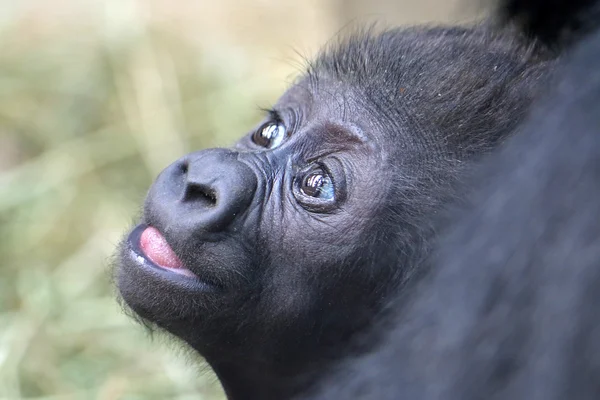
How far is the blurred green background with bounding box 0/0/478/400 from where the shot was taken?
2240 mm

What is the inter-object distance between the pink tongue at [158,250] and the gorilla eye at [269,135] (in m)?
0.30

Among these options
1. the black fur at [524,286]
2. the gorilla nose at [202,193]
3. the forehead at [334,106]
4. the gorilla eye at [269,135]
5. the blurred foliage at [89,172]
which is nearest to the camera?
the black fur at [524,286]

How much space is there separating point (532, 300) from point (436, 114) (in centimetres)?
74

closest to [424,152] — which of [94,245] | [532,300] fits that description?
[532,300]

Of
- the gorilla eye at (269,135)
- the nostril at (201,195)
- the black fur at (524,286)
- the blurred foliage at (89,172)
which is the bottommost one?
the black fur at (524,286)

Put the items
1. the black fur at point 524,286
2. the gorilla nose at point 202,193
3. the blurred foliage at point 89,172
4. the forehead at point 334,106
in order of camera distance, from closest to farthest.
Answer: the black fur at point 524,286 → the gorilla nose at point 202,193 → the forehead at point 334,106 → the blurred foliage at point 89,172

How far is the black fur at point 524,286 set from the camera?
69cm

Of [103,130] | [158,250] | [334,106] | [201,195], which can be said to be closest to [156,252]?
[158,250]

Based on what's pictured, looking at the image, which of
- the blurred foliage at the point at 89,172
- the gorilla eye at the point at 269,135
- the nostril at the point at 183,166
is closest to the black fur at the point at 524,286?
the nostril at the point at 183,166

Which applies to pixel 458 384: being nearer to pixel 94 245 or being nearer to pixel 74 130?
pixel 94 245

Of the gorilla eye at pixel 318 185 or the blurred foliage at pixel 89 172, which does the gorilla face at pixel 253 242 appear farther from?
the blurred foliage at pixel 89 172

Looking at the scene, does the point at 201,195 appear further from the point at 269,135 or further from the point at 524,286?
the point at 524,286

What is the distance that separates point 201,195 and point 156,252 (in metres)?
0.12

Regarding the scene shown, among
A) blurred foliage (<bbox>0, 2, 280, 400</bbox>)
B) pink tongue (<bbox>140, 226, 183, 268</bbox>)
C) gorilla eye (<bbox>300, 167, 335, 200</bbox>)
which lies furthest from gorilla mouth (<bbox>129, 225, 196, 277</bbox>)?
blurred foliage (<bbox>0, 2, 280, 400</bbox>)
